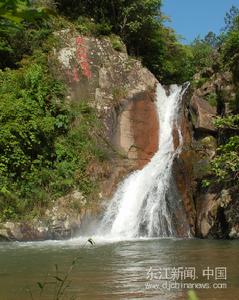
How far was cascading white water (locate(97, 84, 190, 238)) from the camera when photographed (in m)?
15.6

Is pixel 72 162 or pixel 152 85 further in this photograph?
pixel 152 85

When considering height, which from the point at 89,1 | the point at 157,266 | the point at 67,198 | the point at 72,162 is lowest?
the point at 157,266

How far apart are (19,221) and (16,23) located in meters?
15.6

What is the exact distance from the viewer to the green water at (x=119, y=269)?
6145 mm

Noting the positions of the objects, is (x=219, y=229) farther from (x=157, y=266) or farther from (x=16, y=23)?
(x=16, y=23)

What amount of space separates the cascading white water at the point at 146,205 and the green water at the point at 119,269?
275cm

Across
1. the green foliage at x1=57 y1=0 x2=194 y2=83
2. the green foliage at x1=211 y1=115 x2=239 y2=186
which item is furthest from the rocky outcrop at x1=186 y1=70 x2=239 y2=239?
the green foliage at x1=57 y1=0 x2=194 y2=83

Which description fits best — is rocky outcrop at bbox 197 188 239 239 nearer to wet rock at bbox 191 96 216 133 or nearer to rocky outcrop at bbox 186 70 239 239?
rocky outcrop at bbox 186 70 239 239

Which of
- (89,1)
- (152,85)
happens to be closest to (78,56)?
(152,85)

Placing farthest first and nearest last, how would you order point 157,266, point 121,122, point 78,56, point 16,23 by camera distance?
1. point 78,56
2. point 121,122
3. point 157,266
4. point 16,23

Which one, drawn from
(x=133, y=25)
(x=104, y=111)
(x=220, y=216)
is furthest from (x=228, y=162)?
(x=133, y=25)

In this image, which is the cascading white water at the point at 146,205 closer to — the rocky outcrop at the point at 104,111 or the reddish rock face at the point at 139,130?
the rocky outcrop at the point at 104,111

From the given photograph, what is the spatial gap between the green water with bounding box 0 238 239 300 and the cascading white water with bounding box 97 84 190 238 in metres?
2.75

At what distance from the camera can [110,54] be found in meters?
22.5
